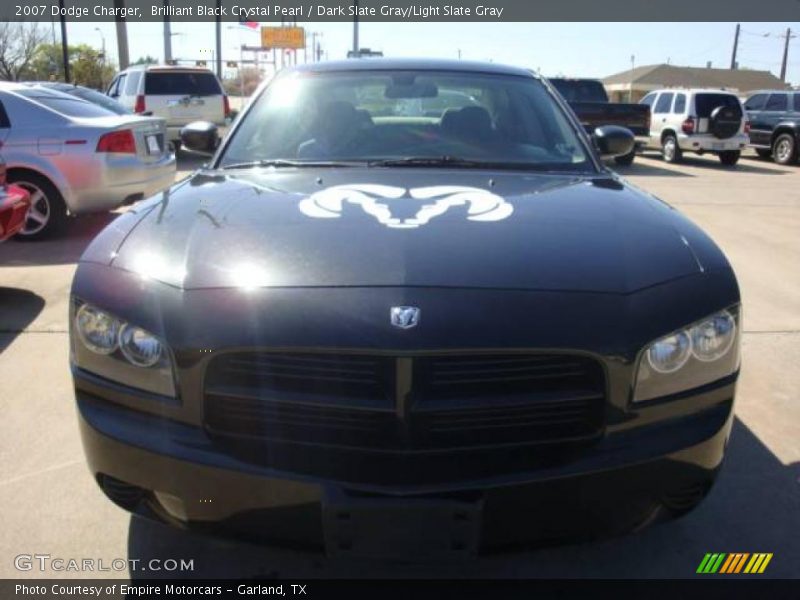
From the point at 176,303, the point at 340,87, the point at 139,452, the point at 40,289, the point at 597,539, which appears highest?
the point at 340,87

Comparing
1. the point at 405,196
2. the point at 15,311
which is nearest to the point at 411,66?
the point at 405,196

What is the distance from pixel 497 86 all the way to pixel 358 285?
6.96 ft

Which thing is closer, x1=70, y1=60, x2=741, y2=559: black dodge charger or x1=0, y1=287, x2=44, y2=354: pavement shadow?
x1=70, y1=60, x2=741, y2=559: black dodge charger

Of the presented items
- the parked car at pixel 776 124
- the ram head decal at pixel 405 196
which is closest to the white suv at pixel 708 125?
the parked car at pixel 776 124

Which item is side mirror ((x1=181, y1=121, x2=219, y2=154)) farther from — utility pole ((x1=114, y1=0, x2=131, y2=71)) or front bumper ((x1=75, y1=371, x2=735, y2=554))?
utility pole ((x1=114, y1=0, x2=131, y2=71))

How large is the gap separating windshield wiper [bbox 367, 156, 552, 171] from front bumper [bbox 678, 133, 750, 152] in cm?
1609

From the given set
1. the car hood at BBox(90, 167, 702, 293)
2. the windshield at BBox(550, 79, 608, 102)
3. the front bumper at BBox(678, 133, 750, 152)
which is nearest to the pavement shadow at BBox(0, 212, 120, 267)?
the car hood at BBox(90, 167, 702, 293)

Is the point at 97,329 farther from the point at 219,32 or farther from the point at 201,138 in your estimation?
the point at 219,32

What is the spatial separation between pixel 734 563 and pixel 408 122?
2.30 m

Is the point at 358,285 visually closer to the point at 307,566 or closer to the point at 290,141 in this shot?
the point at 307,566

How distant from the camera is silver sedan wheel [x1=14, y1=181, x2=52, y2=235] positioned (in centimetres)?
740

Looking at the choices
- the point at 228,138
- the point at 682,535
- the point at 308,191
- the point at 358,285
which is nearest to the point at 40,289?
the point at 228,138

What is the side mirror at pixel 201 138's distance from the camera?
4.13 meters

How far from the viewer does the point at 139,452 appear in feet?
6.63
